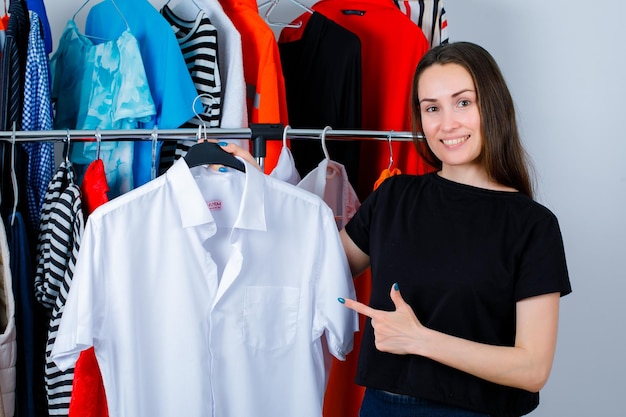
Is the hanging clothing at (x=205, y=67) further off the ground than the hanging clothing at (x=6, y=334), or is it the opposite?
the hanging clothing at (x=205, y=67)

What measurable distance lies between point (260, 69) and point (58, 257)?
2.33ft

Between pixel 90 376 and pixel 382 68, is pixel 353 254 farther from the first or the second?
pixel 382 68

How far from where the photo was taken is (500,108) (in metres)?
1.42

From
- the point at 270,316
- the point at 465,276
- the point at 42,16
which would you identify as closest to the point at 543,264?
the point at 465,276

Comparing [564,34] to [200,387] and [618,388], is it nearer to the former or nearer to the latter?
[618,388]

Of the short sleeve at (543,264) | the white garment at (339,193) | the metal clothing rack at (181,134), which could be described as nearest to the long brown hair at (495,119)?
the short sleeve at (543,264)

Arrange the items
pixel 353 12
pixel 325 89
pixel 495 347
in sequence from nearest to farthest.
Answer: pixel 495 347
pixel 325 89
pixel 353 12

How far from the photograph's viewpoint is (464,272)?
1.37 meters

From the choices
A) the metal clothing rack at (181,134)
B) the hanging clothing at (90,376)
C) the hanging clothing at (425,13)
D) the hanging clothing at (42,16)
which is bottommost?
the hanging clothing at (90,376)

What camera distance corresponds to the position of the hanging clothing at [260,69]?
1875 millimetres

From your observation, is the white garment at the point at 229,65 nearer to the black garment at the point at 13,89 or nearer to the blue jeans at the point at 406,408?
the black garment at the point at 13,89

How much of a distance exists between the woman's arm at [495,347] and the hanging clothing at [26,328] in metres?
0.82

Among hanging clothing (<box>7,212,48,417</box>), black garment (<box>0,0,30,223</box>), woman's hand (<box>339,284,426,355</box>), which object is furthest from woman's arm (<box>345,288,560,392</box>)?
black garment (<box>0,0,30,223</box>)

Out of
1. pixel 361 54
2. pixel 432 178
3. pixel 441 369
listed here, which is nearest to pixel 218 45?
pixel 361 54
